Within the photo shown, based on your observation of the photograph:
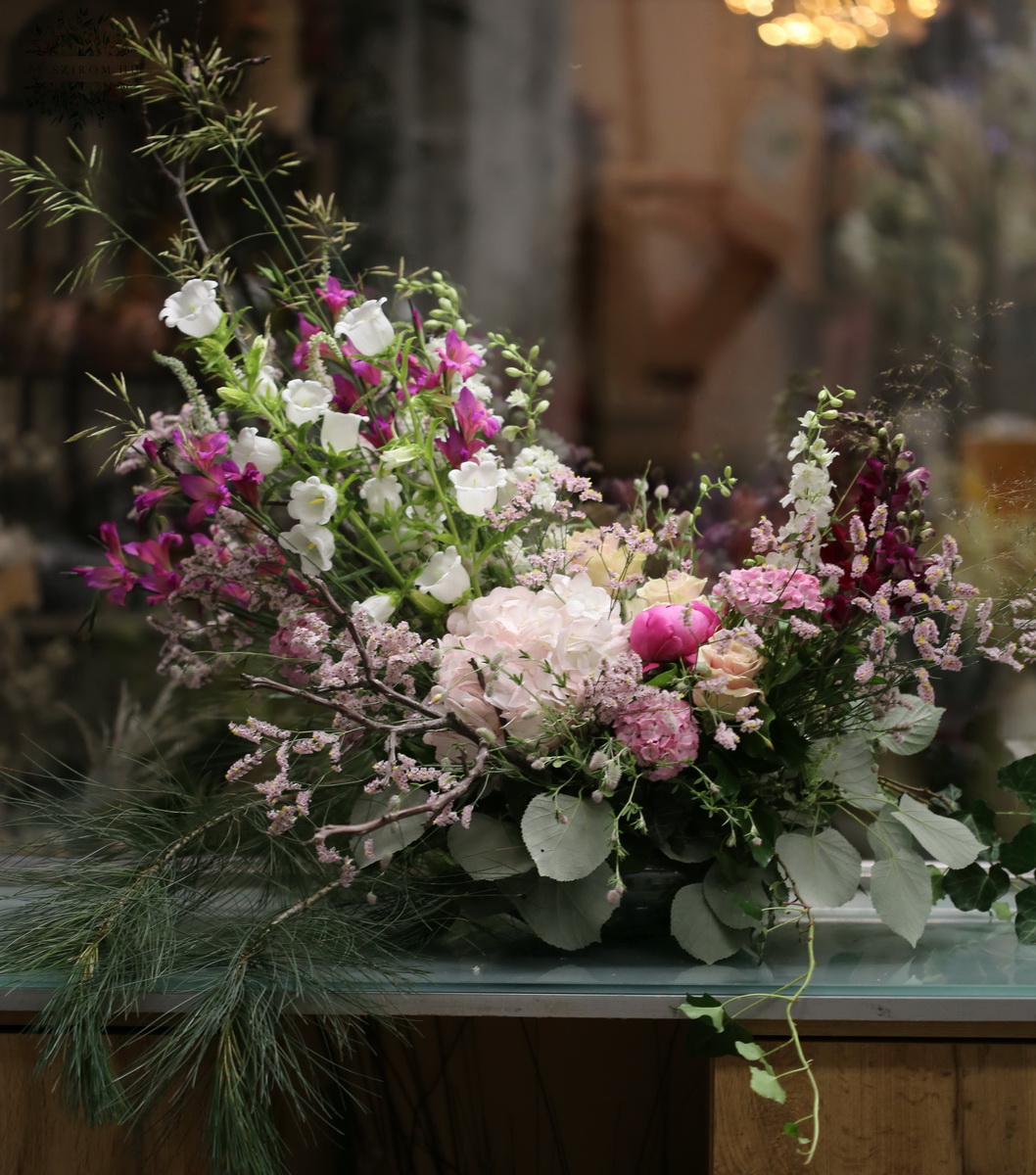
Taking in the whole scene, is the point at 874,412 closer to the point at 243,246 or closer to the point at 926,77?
the point at 926,77

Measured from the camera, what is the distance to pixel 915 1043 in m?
0.81

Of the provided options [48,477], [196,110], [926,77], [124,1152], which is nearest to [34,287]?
[48,477]

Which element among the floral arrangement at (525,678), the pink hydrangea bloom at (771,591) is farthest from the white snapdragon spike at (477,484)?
the pink hydrangea bloom at (771,591)

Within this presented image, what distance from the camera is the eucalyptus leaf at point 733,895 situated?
850 millimetres

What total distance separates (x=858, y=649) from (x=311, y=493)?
1.52ft

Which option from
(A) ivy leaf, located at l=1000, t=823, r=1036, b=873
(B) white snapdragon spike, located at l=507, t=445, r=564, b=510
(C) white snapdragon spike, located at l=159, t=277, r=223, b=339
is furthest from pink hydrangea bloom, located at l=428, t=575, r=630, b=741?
(A) ivy leaf, located at l=1000, t=823, r=1036, b=873

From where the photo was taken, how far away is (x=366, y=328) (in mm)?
898

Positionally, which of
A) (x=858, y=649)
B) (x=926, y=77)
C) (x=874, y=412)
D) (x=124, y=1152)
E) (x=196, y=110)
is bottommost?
(x=124, y=1152)

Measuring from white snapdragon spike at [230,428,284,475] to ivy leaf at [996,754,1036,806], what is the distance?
0.72 metres

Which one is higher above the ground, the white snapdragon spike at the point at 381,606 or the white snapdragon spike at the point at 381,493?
the white snapdragon spike at the point at 381,493

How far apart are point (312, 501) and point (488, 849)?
1.03ft

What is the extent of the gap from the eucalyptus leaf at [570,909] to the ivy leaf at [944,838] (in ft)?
0.87

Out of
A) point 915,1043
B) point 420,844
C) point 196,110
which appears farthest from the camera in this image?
point 196,110

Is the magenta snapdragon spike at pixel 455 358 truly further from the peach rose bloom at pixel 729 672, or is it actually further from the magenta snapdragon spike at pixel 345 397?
the peach rose bloom at pixel 729 672
